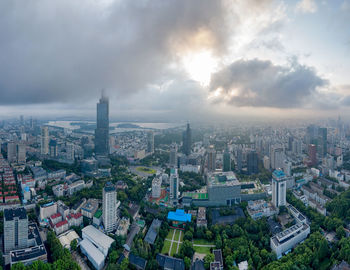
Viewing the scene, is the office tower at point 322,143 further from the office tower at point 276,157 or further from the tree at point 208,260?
the tree at point 208,260

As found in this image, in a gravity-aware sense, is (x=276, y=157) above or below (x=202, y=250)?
above

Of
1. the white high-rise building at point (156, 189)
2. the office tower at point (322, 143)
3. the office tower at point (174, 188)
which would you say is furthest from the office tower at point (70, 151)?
the office tower at point (322, 143)

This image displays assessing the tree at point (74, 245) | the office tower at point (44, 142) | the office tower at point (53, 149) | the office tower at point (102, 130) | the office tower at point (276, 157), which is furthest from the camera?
the office tower at point (102, 130)

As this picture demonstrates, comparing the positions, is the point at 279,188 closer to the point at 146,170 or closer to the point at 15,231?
the point at 146,170

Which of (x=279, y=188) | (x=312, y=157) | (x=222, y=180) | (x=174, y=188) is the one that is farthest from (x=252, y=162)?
(x=174, y=188)

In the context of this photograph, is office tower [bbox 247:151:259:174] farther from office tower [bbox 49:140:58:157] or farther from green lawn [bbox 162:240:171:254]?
office tower [bbox 49:140:58:157]

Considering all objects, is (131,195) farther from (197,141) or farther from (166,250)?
(197,141)

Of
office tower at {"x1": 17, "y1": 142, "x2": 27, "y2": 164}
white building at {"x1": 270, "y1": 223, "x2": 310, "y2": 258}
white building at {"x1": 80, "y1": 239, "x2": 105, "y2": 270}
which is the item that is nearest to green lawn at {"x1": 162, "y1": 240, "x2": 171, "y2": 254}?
white building at {"x1": 80, "y1": 239, "x2": 105, "y2": 270}
